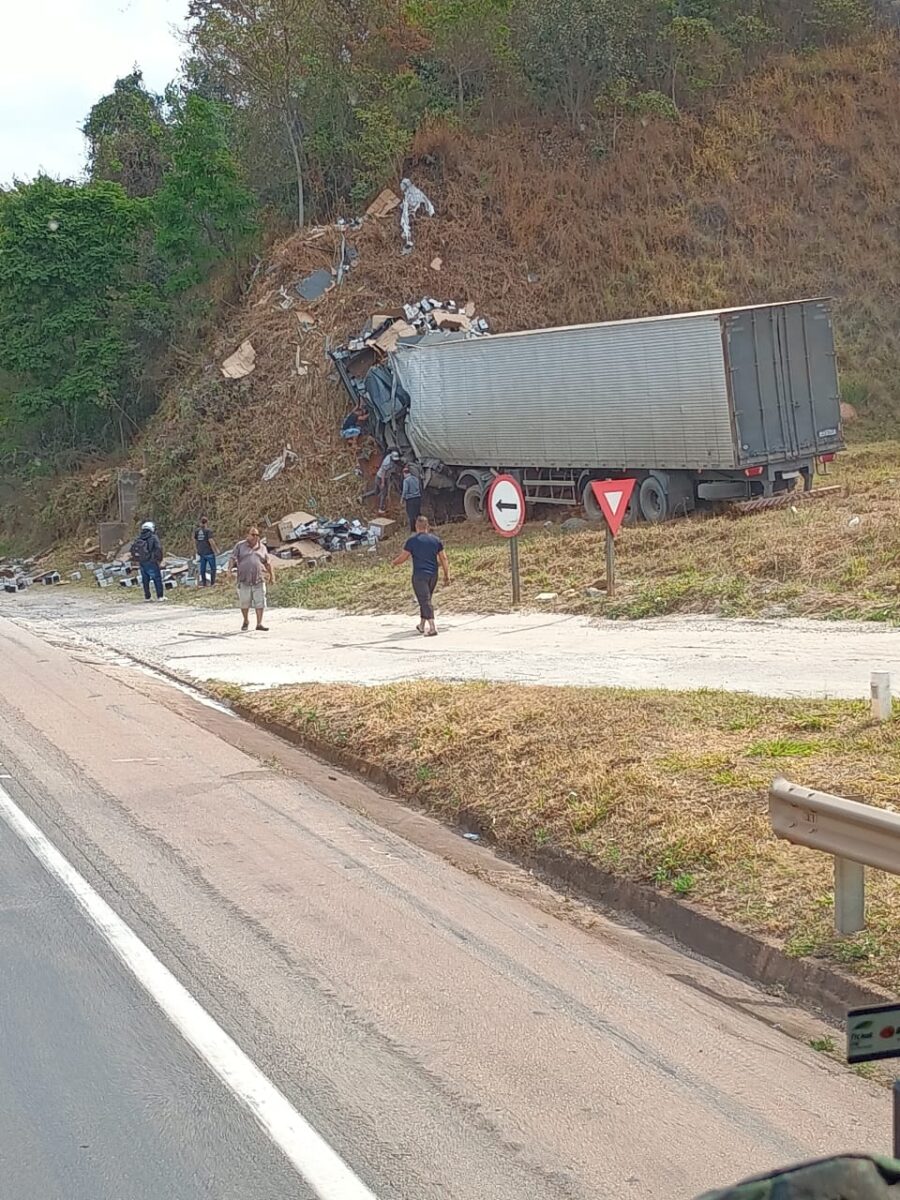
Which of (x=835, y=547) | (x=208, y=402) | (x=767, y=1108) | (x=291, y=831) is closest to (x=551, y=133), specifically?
(x=208, y=402)

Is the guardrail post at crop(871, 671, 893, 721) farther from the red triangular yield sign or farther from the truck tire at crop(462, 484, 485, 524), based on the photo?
the truck tire at crop(462, 484, 485, 524)

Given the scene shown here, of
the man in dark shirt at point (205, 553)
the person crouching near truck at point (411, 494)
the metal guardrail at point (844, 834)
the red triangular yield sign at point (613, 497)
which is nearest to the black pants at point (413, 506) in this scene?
Answer: the person crouching near truck at point (411, 494)

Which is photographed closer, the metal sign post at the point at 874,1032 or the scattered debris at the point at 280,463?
the metal sign post at the point at 874,1032

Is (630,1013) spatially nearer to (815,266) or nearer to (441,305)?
(441,305)

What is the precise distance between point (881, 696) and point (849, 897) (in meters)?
3.73

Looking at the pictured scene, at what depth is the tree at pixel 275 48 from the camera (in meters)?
45.2

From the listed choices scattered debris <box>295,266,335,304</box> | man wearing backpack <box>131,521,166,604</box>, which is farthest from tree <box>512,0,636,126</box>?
man wearing backpack <box>131,521,166,604</box>

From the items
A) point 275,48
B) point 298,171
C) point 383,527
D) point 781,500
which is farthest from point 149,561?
point 275,48

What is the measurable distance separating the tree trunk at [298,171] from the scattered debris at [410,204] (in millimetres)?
3471

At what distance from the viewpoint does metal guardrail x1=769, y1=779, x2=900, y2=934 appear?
220 inches

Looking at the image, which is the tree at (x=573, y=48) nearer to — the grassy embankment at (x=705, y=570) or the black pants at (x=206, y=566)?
the grassy embankment at (x=705, y=570)

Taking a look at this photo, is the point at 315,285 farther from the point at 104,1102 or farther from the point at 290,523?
the point at 104,1102

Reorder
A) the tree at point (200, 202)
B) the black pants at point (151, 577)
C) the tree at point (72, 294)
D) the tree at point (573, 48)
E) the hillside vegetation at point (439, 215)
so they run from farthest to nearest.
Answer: the tree at point (573, 48) → the tree at point (72, 294) → the tree at point (200, 202) → the hillside vegetation at point (439, 215) → the black pants at point (151, 577)

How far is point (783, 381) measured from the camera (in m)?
25.3
